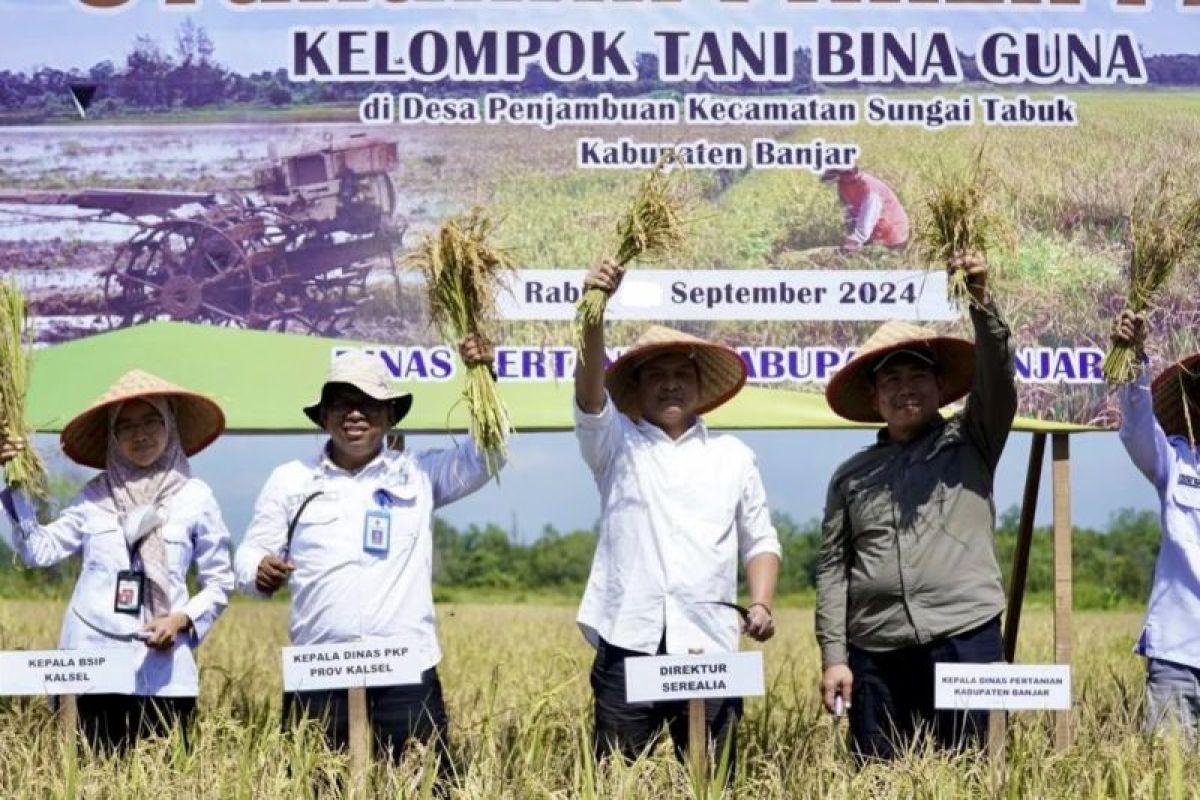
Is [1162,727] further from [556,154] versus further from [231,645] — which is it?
[231,645]

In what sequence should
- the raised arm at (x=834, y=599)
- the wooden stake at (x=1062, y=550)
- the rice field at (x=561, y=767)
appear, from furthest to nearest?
the wooden stake at (x=1062, y=550) < the raised arm at (x=834, y=599) < the rice field at (x=561, y=767)

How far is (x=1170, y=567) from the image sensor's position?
5.30m

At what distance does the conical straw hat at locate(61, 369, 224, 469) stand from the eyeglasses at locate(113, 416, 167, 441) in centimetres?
8

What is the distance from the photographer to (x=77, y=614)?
5176mm

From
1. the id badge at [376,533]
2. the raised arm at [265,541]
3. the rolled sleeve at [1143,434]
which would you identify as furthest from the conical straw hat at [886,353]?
the raised arm at [265,541]

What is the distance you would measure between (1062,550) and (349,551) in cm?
282

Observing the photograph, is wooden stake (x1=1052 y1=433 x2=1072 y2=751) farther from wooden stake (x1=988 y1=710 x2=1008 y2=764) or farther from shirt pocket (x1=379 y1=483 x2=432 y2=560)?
shirt pocket (x1=379 y1=483 x2=432 y2=560)

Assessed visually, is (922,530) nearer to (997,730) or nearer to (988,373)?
(988,373)

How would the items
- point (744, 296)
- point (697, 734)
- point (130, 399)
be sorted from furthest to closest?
point (744, 296) → point (130, 399) → point (697, 734)

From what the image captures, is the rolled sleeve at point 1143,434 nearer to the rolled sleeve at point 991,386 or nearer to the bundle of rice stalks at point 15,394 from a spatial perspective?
the rolled sleeve at point 991,386

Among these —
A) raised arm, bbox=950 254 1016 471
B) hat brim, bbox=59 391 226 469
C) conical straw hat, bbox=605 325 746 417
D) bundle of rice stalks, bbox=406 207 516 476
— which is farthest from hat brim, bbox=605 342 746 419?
hat brim, bbox=59 391 226 469

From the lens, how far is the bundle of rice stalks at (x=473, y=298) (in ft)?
16.5

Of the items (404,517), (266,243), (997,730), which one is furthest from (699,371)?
(266,243)

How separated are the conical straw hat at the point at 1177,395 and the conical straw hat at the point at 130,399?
3.05 m
